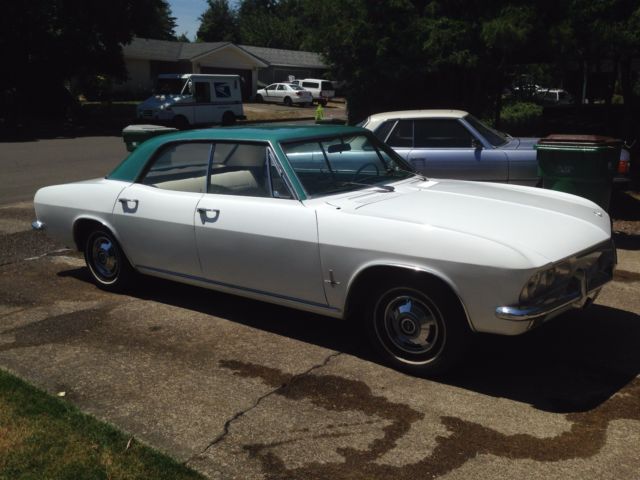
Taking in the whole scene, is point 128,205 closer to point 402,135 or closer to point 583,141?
point 402,135

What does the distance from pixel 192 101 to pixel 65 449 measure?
24991 millimetres

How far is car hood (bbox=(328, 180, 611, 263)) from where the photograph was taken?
4066mm

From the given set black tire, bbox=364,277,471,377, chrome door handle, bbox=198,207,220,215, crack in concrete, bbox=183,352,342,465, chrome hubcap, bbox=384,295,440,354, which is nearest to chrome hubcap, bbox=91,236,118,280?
chrome door handle, bbox=198,207,220,215

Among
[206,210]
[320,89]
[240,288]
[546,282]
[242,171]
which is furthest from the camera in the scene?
[320,89]

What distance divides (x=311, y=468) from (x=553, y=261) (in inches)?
69.0

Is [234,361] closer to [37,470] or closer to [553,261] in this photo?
[37,470]

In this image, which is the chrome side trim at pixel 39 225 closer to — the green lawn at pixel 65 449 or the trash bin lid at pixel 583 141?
the green lawn at pixel 65 449

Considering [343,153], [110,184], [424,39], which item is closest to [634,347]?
[343,153]

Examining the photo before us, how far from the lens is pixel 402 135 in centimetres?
922

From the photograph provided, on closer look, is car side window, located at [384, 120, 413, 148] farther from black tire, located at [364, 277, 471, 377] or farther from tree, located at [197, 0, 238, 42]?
tree, located at [197, 0, 238, 42]

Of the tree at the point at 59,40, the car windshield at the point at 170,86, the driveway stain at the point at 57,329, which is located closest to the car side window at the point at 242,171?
the driveway stain at the point at 57,329

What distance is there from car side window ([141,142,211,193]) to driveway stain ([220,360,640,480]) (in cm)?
191

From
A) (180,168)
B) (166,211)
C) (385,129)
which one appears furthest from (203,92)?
(166,211)

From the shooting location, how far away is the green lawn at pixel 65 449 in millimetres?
3303
